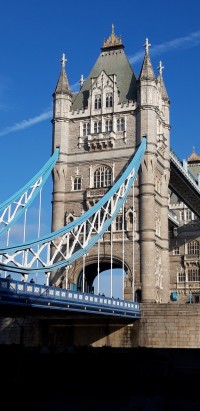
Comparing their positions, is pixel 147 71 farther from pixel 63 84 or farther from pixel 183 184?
pixel 183 184

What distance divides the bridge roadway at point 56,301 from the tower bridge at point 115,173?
6.64 meters

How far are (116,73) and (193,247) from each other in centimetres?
2555

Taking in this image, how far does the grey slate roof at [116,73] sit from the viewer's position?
4978cm

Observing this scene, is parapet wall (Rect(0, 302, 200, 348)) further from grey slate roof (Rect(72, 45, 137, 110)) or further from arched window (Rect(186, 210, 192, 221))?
arched window (Rect(186, 210, 192, 221))

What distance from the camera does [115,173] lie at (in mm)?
47438

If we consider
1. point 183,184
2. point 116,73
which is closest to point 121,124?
point 116,73

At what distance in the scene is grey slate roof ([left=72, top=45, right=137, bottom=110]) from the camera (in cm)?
4978

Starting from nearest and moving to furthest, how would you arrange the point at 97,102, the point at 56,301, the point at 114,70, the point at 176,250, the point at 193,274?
the point at 56,301
the point at 97,102
the point at 114,70
the point at 193,274
the point at 176,250

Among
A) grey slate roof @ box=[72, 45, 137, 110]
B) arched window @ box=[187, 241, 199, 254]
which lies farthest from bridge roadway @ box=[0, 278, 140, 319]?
arched window @ box=[187, 241, 199, 254]

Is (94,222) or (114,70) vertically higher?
(114,70)

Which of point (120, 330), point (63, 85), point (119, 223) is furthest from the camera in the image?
point (63, 85)

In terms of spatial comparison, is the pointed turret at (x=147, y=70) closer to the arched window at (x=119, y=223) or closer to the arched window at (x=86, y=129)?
the arched window at (x=86, y=129)

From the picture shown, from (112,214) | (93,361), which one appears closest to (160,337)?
(112,214)

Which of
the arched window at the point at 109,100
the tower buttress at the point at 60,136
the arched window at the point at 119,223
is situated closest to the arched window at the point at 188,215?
the arched window at the point at 109,100
